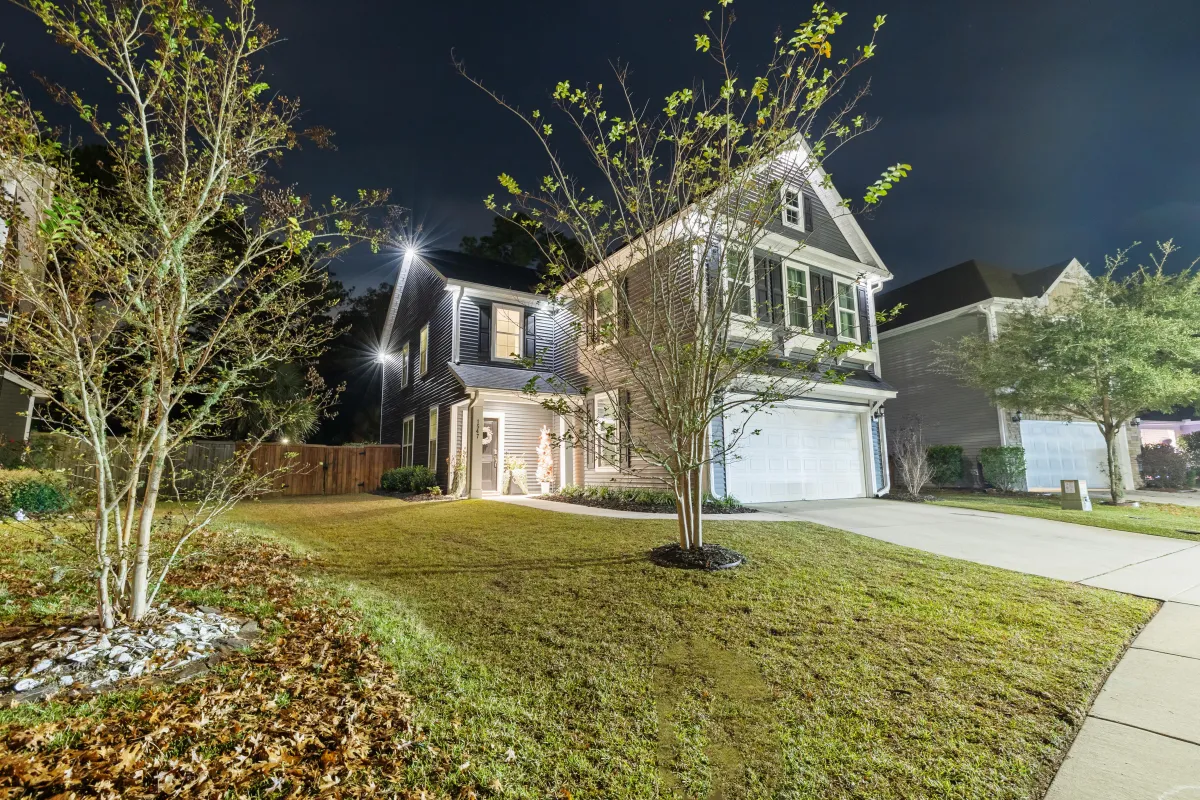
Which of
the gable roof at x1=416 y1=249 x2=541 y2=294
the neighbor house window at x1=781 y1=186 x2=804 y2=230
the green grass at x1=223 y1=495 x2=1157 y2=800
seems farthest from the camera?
the gable roof at x1=416 y1=249 x2=541 y2=294

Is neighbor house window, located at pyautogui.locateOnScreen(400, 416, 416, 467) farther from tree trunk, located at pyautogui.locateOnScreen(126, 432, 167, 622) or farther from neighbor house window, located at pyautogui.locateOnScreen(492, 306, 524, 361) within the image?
tree trunk, located at pyautogui.locateOnScreen(126, 432, 167, 622)

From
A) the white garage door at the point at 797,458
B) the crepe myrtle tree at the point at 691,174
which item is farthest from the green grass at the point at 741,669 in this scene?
the white garage door at the point at 797,458

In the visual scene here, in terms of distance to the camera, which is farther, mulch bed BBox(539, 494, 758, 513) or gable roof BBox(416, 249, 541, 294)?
gable roof BBox(416, 249, 541, 294)

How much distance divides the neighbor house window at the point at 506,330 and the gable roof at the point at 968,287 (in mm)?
12725

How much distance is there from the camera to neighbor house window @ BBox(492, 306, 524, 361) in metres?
14.1

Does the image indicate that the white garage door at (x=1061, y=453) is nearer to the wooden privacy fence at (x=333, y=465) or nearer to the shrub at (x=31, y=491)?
the wooden privacy fence at (x=333, y=465)

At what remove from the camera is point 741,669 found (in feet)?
10.7

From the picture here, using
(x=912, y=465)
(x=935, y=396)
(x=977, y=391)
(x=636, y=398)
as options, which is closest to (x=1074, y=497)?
(x=912, y=465)

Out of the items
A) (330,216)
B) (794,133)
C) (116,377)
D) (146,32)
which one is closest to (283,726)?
(116,377)

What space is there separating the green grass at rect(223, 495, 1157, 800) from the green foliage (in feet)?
27.1

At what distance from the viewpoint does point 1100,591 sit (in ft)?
15.6

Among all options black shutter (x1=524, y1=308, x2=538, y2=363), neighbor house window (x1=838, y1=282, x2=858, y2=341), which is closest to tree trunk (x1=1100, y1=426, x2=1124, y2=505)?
neighbor house window (x1=838, y1=282, x2=858, y2=341)

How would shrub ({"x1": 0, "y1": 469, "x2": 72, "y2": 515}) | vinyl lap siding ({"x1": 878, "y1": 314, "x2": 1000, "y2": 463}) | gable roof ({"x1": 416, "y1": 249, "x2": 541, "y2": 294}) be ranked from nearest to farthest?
shrub ({"x1": 0, "y1": 469, "x2": 72, "y2": 515}) < gable roof ({"x1": 416, "y1": 249, "x2": 541, "y2": 294}) < vinyl lap siding ({"x1": 878, "y1": 314, "x2": 1000, "y2": 463})

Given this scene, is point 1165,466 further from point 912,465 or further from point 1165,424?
point 1165,424
